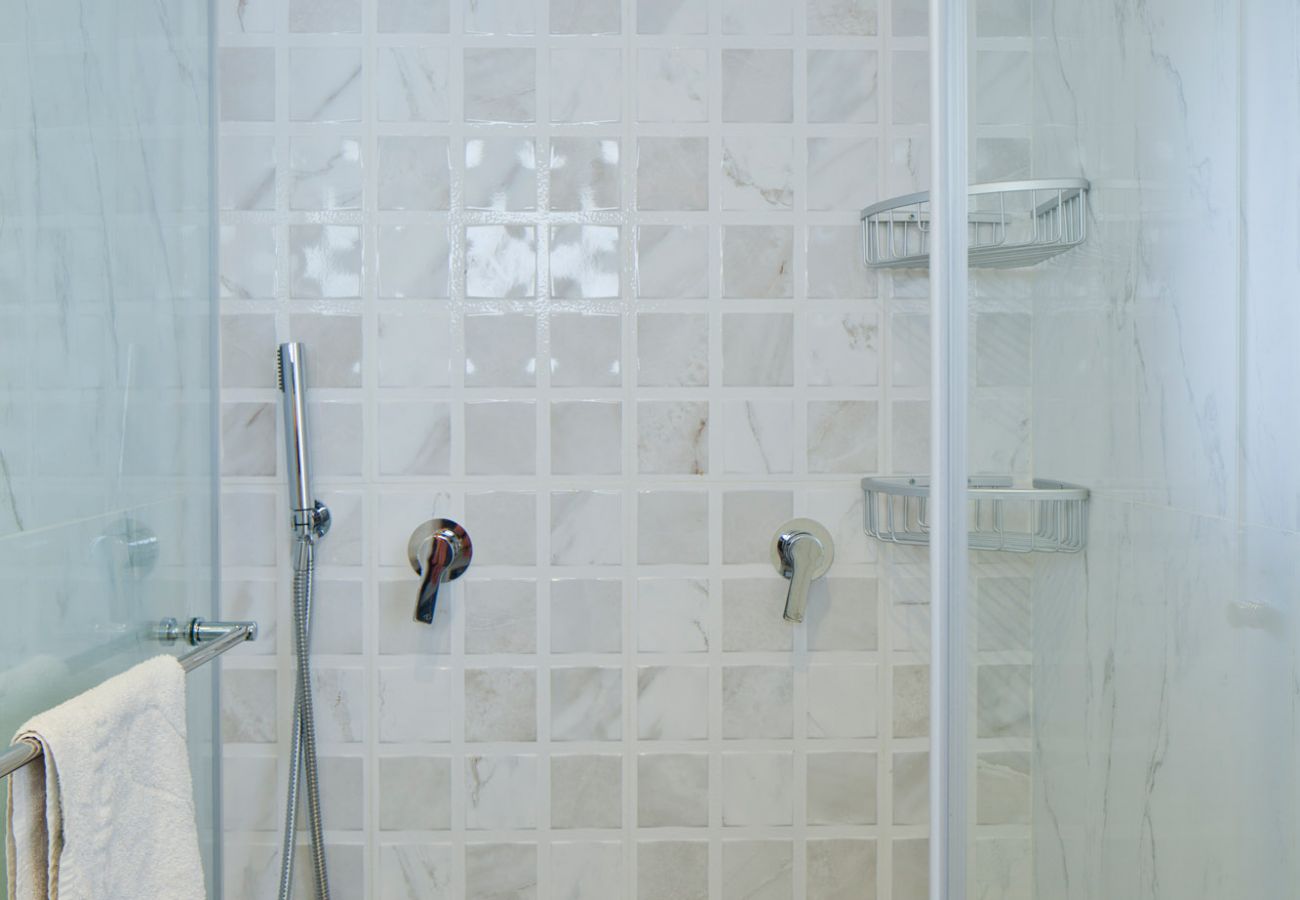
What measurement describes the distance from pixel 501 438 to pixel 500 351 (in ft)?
0.38

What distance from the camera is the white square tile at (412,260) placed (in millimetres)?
1279

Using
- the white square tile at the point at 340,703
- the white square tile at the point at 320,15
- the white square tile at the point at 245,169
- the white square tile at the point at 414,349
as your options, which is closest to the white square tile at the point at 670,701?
the white square tile at the point at 340,703

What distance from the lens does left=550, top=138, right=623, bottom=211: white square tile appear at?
128 centimetres

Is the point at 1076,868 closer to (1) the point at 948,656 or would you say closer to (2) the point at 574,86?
(1) the point at 948,656

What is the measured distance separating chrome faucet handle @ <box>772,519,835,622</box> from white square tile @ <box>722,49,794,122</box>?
0.55 metres

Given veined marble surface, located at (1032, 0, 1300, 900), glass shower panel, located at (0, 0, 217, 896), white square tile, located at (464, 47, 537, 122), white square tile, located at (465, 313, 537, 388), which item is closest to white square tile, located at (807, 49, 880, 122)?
white square tile, located at (464, 47, 537, 122)

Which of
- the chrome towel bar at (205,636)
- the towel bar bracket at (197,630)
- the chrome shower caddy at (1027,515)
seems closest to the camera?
the chrome shower caddy at (1027,515)

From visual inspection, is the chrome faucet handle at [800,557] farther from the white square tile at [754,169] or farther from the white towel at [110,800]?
the white towel at [110,800]

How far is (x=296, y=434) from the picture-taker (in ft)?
4.05

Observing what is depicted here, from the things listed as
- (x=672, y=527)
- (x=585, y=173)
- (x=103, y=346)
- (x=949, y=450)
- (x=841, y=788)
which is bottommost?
(x=841, y=788)

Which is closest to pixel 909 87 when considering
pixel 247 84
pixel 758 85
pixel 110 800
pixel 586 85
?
pixel 758 85

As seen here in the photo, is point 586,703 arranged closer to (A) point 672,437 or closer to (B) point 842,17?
(A) point 672,437

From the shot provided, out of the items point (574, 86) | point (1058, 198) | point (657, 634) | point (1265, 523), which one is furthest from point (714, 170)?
point (1265, 523)

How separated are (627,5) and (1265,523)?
111cm
